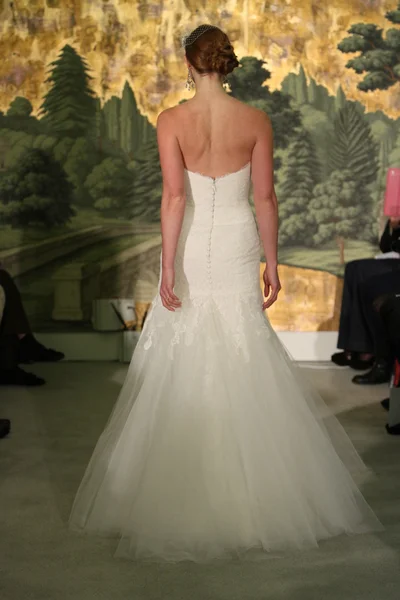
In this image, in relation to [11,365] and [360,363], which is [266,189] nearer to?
[11,365]

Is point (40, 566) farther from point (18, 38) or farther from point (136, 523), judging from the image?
point (18, 38)

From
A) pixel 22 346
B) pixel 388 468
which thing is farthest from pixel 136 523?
pixel 22 346

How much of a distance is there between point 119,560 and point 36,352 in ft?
15.7

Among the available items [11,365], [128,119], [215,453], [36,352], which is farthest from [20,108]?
[215,453]

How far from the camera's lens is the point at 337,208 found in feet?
26.0

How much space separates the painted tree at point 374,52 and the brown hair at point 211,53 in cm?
487

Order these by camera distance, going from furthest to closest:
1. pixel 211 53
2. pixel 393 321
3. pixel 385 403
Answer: pixel 385 403 < pixel 393 321 < pixel 211 53

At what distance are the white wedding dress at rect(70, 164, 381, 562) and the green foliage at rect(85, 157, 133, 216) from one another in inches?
176

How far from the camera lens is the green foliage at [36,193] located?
783 cm

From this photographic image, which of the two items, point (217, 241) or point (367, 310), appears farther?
point (367, 310)

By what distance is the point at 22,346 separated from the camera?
7664 millimetres

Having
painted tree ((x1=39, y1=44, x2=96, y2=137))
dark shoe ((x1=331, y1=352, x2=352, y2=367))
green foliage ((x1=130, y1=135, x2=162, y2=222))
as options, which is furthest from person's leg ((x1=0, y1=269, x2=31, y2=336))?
dark shoe ((x1=331, y1=352, x2=352, y2=367))

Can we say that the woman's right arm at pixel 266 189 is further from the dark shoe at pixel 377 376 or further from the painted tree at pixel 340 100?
the painted tree at pixel 340 100

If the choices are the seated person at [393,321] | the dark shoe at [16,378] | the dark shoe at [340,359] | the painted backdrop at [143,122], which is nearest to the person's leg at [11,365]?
the dark shoe at [16,378]
